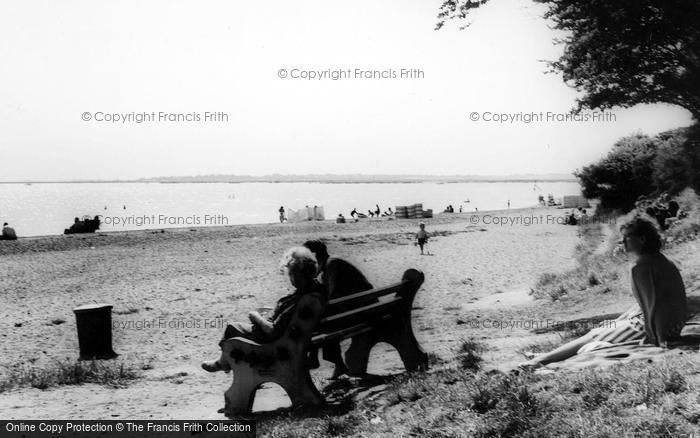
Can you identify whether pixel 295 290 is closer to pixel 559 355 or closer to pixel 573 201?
pixel 559 355

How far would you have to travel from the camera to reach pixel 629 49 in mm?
11188

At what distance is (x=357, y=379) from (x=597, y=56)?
840cm

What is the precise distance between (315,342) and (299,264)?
71cm

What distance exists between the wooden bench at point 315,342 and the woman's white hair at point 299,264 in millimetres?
226

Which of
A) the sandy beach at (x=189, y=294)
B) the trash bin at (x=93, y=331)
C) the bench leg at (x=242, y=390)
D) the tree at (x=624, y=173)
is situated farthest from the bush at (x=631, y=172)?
the bench leg at (x=242, y=390)

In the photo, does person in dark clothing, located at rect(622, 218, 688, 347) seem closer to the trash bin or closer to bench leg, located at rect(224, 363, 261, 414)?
bench leg, located at rect(224, 363, 261, 414)

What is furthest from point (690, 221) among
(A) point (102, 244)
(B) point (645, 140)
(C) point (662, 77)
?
(A) point (102, 244)

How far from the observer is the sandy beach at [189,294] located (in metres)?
6.55

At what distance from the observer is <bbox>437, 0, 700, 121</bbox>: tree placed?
10195mm

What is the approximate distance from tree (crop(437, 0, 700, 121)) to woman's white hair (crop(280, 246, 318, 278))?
6.25 m

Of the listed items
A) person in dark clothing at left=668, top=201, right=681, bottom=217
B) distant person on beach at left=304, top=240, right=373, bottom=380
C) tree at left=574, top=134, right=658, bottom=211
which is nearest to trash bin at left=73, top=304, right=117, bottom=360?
distant person on beach at left=304, top=240, right=373, bottom=380

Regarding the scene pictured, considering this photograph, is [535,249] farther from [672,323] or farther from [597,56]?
[672,323]

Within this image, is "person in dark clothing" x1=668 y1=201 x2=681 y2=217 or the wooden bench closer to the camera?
the wooden bench

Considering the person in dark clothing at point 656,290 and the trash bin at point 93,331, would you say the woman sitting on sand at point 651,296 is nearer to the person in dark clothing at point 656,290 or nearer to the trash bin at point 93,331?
the person in dark clothing at point 656,290
